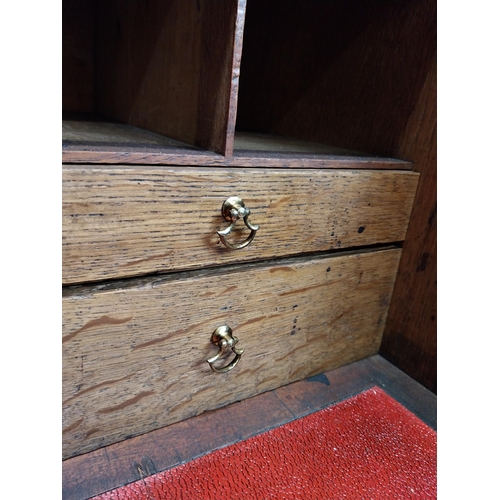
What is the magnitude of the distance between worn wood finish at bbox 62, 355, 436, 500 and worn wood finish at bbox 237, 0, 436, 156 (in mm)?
429

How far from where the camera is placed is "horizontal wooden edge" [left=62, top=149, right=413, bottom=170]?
45 centimetres

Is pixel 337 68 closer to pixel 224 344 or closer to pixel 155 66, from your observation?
pixel 155 66

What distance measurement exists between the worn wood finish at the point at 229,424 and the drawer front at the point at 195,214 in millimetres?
248

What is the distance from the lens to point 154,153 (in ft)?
1.59

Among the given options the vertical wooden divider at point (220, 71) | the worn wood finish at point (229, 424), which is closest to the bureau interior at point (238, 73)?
the vertical wooden divider at point (220, 71)

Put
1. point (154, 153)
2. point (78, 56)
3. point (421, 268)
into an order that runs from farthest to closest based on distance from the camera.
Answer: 1. point (78, 56)
2. point (421, 268)
3. point (154, 153)

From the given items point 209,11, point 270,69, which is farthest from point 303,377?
point 270,69

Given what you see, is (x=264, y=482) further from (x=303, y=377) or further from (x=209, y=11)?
(x=209, y=11)

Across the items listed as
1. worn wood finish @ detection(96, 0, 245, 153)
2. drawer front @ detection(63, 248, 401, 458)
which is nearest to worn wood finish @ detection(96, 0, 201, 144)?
worn wood finish @ detection(96, 0, 245, 153)

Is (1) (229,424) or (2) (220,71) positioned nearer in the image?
(2) (220,71)

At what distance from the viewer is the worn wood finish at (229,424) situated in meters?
0.54

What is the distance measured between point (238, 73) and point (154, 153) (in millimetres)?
136

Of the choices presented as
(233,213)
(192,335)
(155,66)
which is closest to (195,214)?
(233,213)

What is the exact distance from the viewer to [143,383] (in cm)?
56
